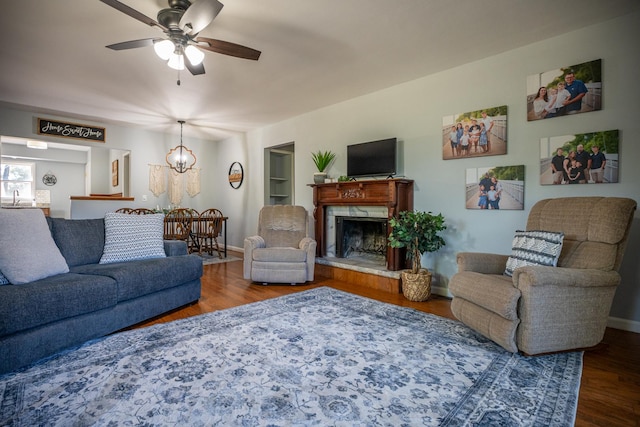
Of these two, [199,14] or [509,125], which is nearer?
[199,14]

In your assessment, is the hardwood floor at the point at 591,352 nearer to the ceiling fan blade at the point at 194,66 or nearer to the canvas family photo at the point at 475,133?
the canvas family photo at the point at 475,133

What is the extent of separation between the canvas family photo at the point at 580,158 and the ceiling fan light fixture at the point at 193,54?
3107 millimetres

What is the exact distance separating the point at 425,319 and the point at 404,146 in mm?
2146

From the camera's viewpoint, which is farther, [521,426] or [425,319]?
[425,319]

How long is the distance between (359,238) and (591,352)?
9.50ft

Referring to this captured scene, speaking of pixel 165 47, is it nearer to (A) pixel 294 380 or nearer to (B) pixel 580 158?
(A) pixel 294 380

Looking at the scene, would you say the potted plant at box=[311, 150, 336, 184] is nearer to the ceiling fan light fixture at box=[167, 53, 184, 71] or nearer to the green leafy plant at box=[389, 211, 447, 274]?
the green leafy plant at box=[389, 211, 447, 274]

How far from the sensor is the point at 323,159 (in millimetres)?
4691

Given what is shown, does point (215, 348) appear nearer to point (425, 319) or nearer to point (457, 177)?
point (425, 319)

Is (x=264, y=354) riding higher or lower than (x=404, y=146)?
lower

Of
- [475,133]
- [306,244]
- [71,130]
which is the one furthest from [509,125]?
[71,130]

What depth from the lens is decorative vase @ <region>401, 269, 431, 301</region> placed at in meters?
3.28

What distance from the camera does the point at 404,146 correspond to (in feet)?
12.9

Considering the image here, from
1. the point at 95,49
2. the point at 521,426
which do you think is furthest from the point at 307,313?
the point at 95,49
